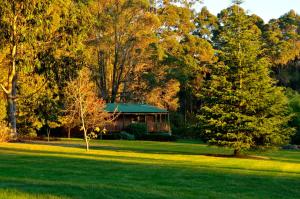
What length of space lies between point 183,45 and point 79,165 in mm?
47580

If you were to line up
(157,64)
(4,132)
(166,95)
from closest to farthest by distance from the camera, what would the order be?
(4,132)
(166,95)
(157,64)

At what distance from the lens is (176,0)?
65875 millimetres

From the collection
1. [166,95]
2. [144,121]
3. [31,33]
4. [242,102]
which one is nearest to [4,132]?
[31,33]

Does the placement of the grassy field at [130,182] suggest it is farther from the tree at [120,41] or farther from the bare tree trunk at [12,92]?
the tree at [120,41]

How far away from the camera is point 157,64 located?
196 feet

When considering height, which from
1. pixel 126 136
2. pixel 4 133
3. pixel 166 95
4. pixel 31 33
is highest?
pixel 31 33

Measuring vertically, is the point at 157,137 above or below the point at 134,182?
above

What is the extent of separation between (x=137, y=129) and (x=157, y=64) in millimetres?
12241

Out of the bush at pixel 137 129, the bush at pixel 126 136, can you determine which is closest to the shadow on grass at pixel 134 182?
the bush at pixel 126 136

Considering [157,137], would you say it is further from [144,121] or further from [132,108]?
[144,121]

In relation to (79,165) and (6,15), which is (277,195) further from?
(6,15)

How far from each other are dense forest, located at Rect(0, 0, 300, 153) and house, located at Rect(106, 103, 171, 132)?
2654mm

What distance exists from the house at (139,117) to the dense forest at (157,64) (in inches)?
104

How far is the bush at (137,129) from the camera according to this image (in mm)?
50312
